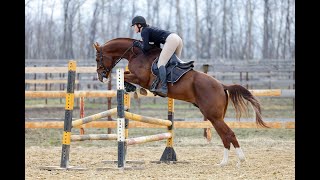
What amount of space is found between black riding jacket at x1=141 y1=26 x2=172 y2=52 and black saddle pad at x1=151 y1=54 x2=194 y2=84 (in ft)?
0.89

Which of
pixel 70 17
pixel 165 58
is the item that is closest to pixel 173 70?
pixel 165 58

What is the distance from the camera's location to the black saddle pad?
8.66m

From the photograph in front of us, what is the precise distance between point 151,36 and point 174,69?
60 cm

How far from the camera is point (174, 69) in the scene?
8695 mm

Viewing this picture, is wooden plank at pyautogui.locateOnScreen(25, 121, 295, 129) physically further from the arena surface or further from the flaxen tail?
the flaxen tail

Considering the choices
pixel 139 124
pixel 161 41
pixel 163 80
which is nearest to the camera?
pixel 163 80

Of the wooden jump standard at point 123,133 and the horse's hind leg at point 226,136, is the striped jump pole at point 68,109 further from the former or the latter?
the horse's hind leg at point 226,136

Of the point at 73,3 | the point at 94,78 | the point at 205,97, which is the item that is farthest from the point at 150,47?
the point at 73,3

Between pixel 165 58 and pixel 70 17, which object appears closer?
pixel 165 58

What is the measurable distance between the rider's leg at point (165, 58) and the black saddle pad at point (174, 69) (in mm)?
91

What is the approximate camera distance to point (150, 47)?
8.90 metres

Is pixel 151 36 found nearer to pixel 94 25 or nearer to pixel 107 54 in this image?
pixel 107 54

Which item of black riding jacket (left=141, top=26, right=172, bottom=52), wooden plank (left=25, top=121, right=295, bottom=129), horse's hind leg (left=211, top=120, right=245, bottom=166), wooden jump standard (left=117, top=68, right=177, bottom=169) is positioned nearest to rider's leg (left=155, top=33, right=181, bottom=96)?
black riding jacket (left=141, top=26, right=172, bottom=52)
